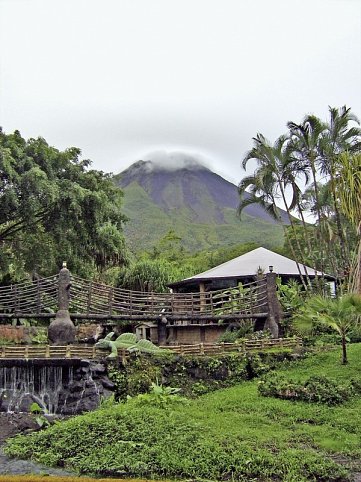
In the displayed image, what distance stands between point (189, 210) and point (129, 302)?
3584 inches

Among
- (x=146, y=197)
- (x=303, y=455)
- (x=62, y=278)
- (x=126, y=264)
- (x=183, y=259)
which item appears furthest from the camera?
(x=146, y=197)

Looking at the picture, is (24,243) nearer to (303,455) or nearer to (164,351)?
(164,351)

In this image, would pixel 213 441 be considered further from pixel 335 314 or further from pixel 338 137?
pixel 338 137

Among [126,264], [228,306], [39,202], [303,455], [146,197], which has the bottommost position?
[303,455]

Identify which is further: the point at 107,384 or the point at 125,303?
the point at 125,303

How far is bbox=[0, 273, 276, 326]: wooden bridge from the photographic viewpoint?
21.3 m

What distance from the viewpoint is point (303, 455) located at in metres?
10.1

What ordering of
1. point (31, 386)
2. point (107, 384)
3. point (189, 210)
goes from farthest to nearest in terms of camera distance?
point (189, 210) → point (31, 386) → point (107, 384)

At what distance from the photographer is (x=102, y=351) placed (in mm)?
17531

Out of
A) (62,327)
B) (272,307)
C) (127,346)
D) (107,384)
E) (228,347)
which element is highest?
(272,307)

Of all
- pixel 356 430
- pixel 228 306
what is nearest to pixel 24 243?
pixel 228 306

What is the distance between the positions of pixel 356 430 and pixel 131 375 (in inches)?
287

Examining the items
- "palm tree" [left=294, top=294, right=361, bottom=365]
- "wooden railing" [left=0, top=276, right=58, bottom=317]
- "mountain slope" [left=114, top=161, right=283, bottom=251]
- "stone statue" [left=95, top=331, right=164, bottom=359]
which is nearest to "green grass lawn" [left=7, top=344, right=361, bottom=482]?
"palm tree" [left=294, top=294, right=361, bottom=365]

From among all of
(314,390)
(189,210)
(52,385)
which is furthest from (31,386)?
(189,210)
